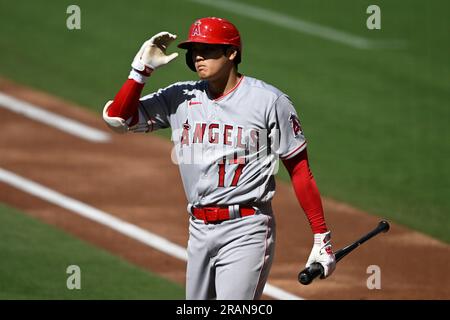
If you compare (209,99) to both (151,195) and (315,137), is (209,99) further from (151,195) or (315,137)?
(315,137)

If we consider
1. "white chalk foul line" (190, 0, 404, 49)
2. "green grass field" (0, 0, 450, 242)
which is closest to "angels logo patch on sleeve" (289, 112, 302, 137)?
"green grass field" (0, 0, 450, 242)

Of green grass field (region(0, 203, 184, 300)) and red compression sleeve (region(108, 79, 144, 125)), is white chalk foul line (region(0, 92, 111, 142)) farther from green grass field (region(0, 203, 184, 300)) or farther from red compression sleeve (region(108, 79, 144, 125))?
red compression sleeve (region(108, 79, 144, 125))

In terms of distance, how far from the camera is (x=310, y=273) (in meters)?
6.45

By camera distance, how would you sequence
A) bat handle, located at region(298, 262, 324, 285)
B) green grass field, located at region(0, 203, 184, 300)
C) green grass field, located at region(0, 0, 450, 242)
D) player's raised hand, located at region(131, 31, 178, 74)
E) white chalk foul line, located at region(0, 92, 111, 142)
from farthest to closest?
white chalk foul line, located at region(0, 92, 111, 142) < green grass field, located at region(0, 0, 450, 242) < green grass field, located at region(0, 203, 184, 300) < player's raised hand, located at region(131, 31, 178, 74) < bat handle, located at region(298, 262, 324, 285)

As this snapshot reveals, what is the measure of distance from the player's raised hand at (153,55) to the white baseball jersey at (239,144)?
1.29ft

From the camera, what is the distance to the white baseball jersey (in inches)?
263

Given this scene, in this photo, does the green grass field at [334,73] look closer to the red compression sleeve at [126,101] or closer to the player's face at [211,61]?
the player's face at [211,61]

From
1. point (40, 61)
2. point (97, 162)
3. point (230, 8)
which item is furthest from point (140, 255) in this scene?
point (230, 8)

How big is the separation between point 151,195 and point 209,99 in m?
4.76

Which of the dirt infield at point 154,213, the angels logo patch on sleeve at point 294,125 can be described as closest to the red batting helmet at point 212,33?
the angels logo patch on sleeve at point 294,125

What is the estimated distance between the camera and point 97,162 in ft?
40.5

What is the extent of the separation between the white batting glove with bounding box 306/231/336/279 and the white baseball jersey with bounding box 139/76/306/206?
420 mm
